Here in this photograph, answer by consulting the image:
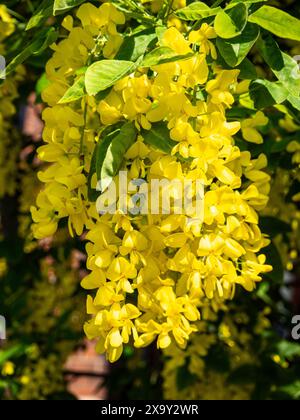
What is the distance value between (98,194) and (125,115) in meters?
0.14

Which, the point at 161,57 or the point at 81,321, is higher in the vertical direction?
the point at 161,57

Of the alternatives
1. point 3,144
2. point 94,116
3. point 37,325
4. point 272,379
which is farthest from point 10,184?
point 94,116

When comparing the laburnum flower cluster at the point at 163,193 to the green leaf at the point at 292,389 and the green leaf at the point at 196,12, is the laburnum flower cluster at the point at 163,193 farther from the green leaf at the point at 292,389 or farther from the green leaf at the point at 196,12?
the green leaf at the point at 292,389

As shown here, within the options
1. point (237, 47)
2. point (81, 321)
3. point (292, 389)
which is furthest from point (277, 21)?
point (81, 321)

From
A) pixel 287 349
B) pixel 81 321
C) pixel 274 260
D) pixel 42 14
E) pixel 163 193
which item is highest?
pixel 42 14

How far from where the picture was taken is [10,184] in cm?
292

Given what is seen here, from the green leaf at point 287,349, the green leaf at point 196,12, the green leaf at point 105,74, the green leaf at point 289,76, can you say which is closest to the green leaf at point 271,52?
the green leaf at point 289,76

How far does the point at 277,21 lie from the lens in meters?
1.12

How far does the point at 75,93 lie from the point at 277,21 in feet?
1.04

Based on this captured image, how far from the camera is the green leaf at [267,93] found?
118cm

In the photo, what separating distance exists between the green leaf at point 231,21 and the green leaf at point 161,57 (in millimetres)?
55

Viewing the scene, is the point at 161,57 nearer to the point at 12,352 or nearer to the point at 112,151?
the point at 112,151

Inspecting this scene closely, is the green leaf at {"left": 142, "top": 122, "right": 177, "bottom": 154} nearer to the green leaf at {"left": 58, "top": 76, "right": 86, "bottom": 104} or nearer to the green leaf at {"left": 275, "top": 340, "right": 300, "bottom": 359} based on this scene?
the green leaf at {"left": 58, "top": 76, "right": 86, "bottom": 104}
